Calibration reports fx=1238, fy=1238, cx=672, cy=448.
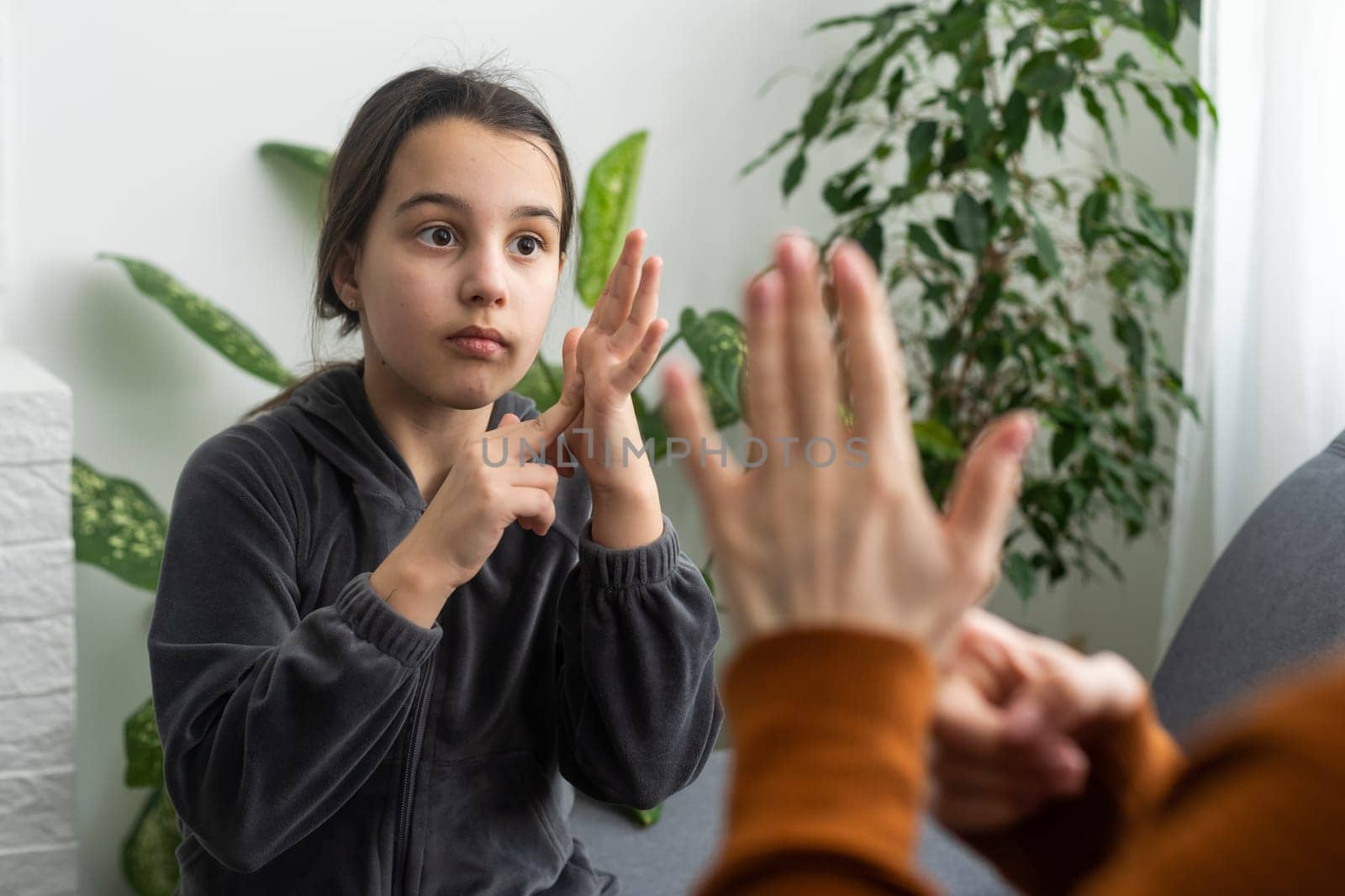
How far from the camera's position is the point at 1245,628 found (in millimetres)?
1188

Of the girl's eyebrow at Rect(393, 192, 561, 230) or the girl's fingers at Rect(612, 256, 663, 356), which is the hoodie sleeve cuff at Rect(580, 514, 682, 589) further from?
the girl's eyebrow at Rect(393, 192, 561, 230)

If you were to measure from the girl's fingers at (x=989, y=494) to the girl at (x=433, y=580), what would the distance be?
43 centimetres

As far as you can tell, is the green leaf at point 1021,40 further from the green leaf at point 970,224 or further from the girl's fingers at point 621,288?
the girl's fingers at point 621,288

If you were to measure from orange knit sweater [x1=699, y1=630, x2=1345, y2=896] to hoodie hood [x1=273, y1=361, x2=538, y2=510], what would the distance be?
624 millimetres

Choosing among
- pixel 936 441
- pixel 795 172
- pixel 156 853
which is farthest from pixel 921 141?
pixel 156 853

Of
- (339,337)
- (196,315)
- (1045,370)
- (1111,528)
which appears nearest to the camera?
(339,337)

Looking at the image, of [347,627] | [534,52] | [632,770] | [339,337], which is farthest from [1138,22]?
[347,627]

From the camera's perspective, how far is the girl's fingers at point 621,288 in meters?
0.89

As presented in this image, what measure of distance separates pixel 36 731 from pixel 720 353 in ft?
3.17

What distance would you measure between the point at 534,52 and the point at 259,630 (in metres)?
1.33

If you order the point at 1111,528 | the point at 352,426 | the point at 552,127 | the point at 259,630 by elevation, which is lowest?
the point at 1111,528

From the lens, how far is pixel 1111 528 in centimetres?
243

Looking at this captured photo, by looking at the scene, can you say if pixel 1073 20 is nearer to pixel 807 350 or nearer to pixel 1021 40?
pixel 1021 40

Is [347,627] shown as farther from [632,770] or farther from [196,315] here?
[196,315]
